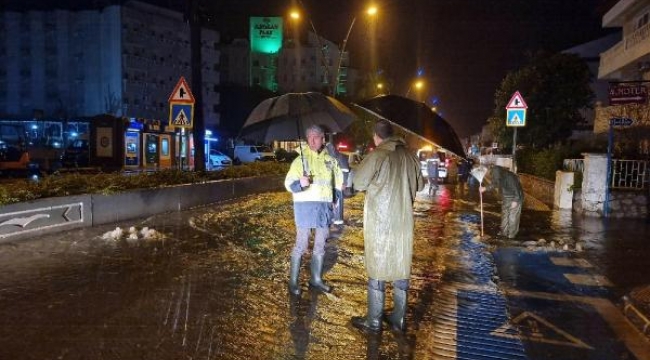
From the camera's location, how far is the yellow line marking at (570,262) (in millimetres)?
7880

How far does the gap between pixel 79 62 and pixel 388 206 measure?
1610 inches

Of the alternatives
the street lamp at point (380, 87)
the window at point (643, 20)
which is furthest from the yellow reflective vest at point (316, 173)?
the street lamp at point (380, 87)

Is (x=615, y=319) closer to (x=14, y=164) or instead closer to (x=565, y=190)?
(x=565, y=190)

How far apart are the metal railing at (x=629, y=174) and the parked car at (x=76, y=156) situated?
86.1 feet

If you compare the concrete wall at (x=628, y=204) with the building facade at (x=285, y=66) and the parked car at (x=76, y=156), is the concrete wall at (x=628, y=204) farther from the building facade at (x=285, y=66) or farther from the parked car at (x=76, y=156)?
the building facade at (x=285, y=66)

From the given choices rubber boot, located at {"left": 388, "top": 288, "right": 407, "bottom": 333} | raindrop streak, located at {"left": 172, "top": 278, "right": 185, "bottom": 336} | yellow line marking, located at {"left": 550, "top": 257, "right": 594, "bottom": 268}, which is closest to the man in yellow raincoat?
rubber boot, located at {"left": 388, "top": 288, "right": 407, "bottom": 333}

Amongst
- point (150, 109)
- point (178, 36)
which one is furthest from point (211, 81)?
point (150, 109)

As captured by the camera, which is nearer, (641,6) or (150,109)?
(641,6)

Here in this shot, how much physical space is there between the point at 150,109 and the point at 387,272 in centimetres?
4030

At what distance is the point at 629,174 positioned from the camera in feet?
44.5

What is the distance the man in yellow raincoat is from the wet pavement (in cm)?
69

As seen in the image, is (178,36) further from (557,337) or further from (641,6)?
(557,337)

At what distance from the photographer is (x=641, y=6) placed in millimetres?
24062

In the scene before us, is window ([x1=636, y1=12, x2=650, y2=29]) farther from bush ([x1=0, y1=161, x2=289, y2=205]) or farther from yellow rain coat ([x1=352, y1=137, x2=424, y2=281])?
yellow rain coat ([x1=352, y1=137, x2=424, y2=281])
